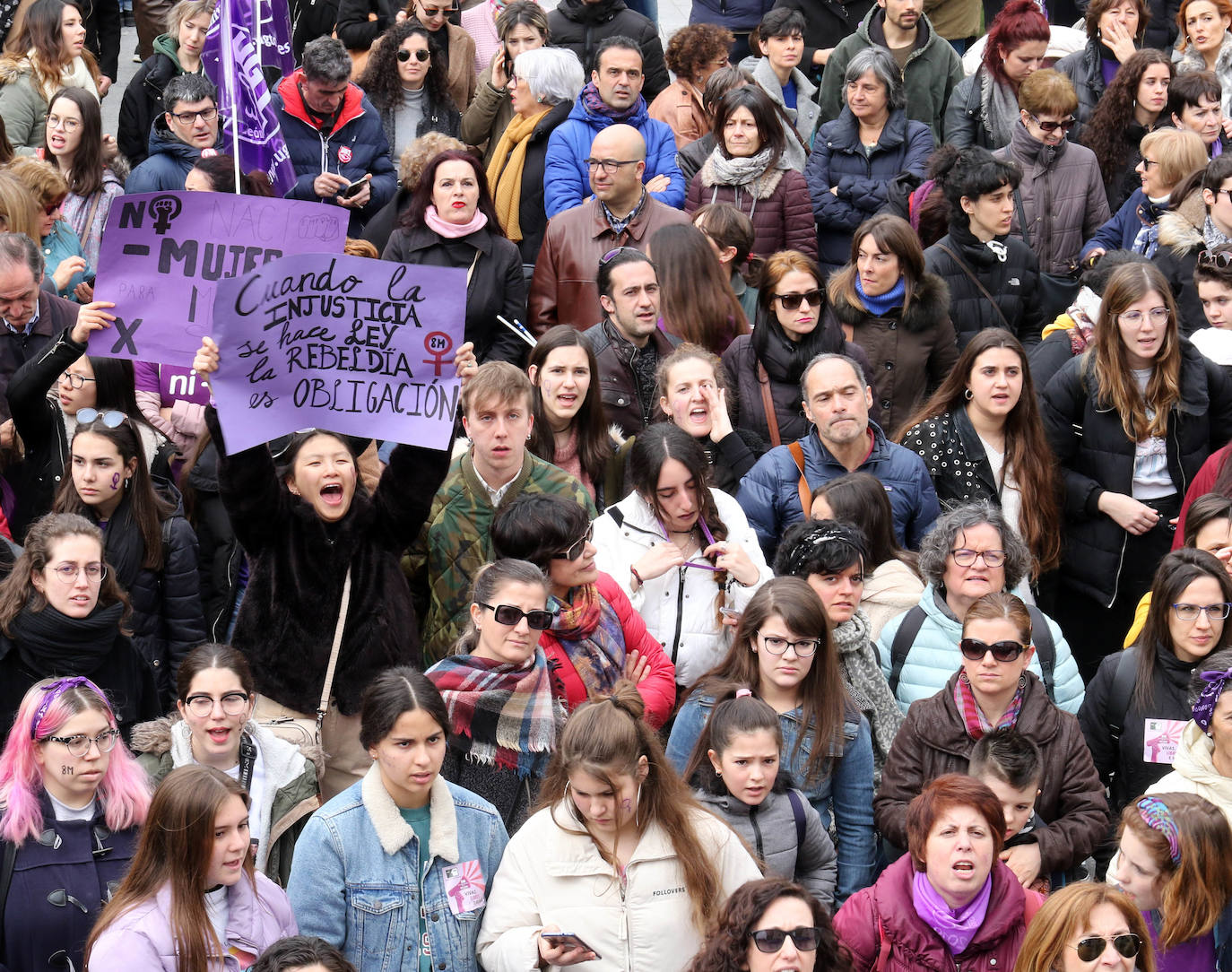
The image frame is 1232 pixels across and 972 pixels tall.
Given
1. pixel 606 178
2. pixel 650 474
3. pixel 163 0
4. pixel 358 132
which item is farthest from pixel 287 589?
pixel 163 0

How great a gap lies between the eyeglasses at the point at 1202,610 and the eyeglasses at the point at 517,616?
2287 millimetres

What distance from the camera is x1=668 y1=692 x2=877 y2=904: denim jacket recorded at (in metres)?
6.14

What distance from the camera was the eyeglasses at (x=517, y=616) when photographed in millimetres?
5887

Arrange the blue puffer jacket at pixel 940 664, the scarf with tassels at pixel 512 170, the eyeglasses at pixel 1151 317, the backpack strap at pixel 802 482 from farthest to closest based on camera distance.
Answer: the scarf with tassels at pixel 512 170
the eyeglasses at pixel 1151 317
the backpack strap at pixel 802 482
the blue puffer jacket at pixel 940 664

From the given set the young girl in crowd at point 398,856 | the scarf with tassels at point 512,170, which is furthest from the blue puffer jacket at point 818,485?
the scarf with tassels at point 512,170

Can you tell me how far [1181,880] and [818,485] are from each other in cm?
249

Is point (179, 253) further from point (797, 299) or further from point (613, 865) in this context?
point (613, 865)

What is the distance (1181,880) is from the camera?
18.6ft

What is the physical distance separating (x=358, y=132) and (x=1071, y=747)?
6012 mm

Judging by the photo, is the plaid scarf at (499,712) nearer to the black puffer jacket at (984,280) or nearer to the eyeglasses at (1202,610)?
the eyeglasses at (1202,610)

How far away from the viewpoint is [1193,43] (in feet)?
39.5

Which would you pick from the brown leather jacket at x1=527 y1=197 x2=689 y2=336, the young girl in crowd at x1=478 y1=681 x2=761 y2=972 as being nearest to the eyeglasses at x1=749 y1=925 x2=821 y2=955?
the young girl in crowd at x1=478 y1=681 x2=761 y2=972

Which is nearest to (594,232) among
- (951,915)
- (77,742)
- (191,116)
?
(191,116)

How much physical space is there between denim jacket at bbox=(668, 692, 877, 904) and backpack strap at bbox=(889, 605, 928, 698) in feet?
1.71
